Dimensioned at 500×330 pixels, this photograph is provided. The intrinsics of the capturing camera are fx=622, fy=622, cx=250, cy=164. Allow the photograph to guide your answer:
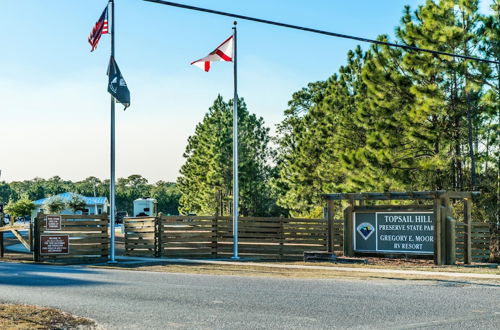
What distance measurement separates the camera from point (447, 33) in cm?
2384

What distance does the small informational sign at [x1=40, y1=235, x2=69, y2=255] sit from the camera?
72.7 ft

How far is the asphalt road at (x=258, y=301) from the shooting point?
900 cm

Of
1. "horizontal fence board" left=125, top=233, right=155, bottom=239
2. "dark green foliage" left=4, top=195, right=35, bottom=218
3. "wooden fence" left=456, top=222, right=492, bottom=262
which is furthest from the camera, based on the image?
"dark green foliage" left=4, top=195, right=35, bottom=218

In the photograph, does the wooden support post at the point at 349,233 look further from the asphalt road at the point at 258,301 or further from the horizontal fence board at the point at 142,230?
the horizontal fence board at the point at 142,230

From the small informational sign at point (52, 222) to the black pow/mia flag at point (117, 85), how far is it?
4934 mm

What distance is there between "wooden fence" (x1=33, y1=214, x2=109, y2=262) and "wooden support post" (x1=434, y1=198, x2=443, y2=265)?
1156 cm

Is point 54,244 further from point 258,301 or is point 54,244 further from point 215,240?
point 258,301

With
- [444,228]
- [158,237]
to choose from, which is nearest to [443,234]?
[444,228]

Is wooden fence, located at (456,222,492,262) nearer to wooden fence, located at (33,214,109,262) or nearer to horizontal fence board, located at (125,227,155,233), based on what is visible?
horizontal fence board, located at (125,227,155,233)

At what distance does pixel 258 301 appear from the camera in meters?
11.0

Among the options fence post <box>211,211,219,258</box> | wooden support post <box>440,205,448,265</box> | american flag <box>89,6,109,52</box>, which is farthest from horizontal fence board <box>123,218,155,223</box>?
wooden support post <box>440,205,448,265</box>

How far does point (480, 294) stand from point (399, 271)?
17.2 ft

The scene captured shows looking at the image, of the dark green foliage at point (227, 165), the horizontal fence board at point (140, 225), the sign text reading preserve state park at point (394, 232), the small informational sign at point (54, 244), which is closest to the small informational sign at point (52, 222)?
the small informational sign at point (54, 244)

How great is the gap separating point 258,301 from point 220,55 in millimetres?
13258
